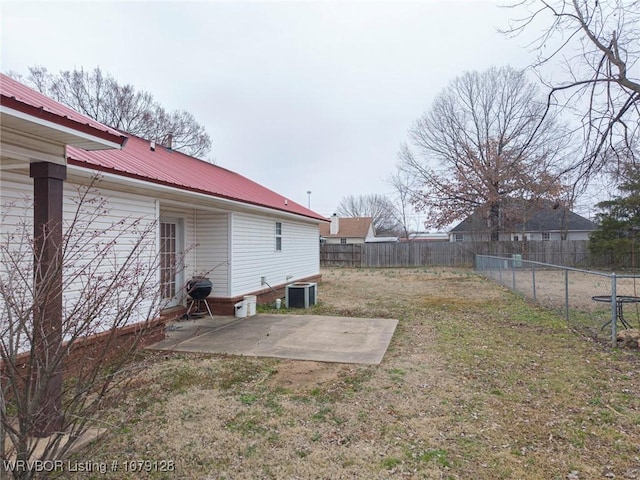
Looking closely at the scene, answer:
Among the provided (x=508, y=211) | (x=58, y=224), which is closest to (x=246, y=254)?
(x=58, y=224)

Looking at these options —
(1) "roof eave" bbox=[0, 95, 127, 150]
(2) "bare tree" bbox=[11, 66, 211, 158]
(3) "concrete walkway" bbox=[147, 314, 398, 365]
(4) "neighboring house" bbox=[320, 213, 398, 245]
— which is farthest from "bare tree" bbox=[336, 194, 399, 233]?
(1) "roof eave" bbox=[0, 95, 127, 150]

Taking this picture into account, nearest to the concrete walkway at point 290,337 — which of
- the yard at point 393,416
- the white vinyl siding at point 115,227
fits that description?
Result: the yard at point 393,416

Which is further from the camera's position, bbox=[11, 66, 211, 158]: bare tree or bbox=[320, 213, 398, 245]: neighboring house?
bbox=[320, 213, 398, 245]: neighboring house

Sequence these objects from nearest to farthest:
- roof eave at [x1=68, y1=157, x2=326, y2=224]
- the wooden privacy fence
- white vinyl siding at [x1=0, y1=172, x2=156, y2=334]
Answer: white vinyl siding at [x1=0, y1=172, x2=156, y2=334] < roof eave at [x1=68, y1=157, x2=326, y2=224] < the wooden privacy fence

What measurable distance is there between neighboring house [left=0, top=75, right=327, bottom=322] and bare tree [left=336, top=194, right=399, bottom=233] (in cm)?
4466

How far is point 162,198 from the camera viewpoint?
7230mm

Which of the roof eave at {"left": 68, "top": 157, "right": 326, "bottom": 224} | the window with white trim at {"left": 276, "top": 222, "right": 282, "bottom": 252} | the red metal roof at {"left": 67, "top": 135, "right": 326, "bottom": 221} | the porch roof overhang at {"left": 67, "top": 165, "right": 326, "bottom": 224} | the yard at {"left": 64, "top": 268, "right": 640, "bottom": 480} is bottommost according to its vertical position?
the yard at {"left": 64, "top": 268, "right": 640, "bottom": 480}

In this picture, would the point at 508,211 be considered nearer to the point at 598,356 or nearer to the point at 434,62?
the point at 434,62

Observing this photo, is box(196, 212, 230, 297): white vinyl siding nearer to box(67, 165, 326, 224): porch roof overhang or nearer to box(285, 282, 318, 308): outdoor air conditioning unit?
box(67, 165, 326, 224): porch roof overhang

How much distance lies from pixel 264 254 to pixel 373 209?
162 feet

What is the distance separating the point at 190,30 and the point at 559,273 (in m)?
18.0

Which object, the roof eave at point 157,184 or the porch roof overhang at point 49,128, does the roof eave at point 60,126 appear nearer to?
the porch roof overhang at point 49,128

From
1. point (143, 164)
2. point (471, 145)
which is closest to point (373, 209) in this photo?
point (471, 145)

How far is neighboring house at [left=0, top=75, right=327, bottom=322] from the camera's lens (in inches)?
120
